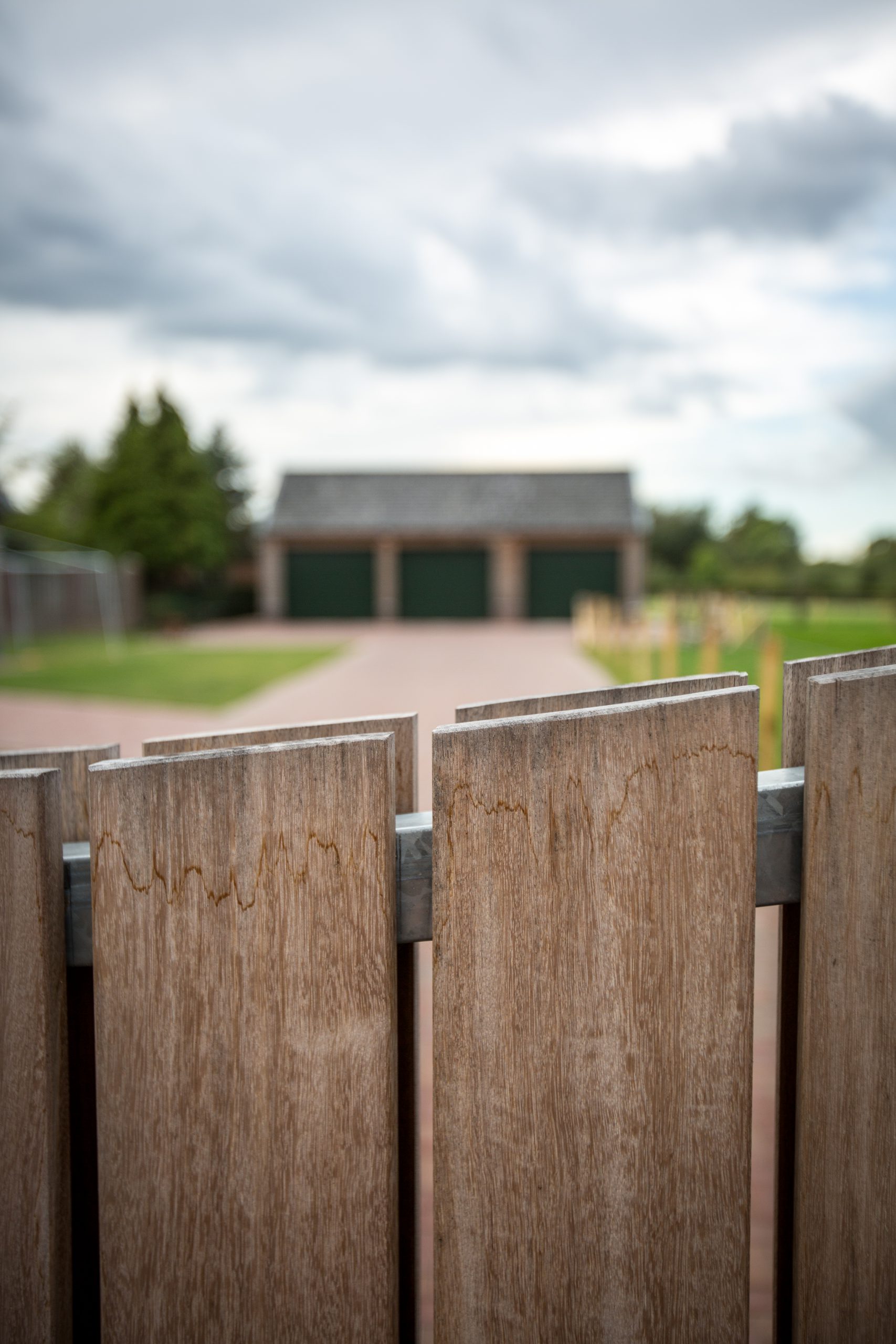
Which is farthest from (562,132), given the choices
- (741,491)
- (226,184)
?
(741,491)

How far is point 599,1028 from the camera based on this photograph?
3.30 feet

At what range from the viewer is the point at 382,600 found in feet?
120

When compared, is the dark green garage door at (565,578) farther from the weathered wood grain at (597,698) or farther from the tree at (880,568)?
the weathered wood grain at (597,698)

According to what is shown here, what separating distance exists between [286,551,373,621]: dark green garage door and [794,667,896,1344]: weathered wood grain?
118 feet

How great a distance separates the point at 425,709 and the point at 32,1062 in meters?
10.6

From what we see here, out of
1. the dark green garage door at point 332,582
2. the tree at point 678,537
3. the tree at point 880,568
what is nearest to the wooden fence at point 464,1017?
the dark green garage door at point 332,582

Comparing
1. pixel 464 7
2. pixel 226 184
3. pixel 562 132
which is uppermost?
pixel 226 184

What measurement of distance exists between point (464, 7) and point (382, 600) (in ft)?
83.5

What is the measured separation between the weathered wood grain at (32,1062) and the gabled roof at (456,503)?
35179mm

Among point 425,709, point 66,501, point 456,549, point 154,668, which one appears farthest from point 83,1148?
point 66,501

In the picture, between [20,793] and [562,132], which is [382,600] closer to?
[562,132]

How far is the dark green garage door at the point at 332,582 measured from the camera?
36969mm

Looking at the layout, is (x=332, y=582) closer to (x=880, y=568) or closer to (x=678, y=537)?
(x=880, y=568)

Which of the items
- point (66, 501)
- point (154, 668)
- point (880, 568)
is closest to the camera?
point (154, 668)
